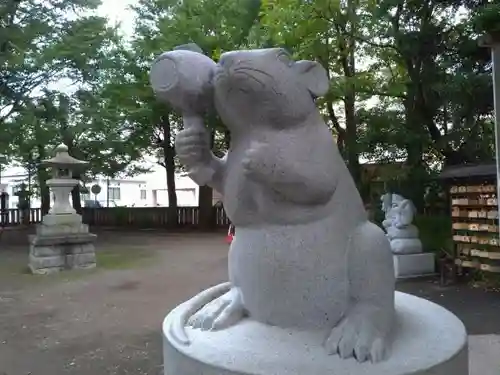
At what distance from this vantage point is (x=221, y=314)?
1.85 meters

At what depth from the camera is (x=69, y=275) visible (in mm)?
8391

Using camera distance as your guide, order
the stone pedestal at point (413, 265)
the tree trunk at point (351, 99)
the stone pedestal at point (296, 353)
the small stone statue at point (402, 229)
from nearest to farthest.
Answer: the stone pedestal at point (296, 353)
the stone pedestal at point (413, 265)
the small stone statue at point (402, 229)
the tree trunk at point (351, 99)

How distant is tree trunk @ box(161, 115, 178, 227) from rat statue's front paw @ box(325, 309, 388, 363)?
1515cm

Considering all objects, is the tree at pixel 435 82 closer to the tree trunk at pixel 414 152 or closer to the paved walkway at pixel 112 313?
the tree trunk at pixel 414 152

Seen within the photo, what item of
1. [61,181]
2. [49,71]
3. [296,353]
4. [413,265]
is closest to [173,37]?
[49,71]

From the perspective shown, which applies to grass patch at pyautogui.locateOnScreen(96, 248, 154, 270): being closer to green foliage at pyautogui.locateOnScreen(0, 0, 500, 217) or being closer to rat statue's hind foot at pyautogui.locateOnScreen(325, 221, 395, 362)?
green foliage at pyautogui.locateOnScreen(0, 0, 500, 217)

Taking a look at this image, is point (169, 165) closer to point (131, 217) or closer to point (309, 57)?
point (131, 217)

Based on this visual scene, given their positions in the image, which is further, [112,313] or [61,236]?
[61,236]

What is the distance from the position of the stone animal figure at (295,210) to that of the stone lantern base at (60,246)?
7737 mm

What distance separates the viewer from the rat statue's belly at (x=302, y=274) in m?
1.69

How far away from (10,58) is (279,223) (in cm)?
949

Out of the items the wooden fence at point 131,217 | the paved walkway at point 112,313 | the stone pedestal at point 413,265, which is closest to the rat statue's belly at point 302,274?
the paved walkway at point 112,313

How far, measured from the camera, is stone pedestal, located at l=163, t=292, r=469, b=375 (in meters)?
1.51

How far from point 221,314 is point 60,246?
7.84m
